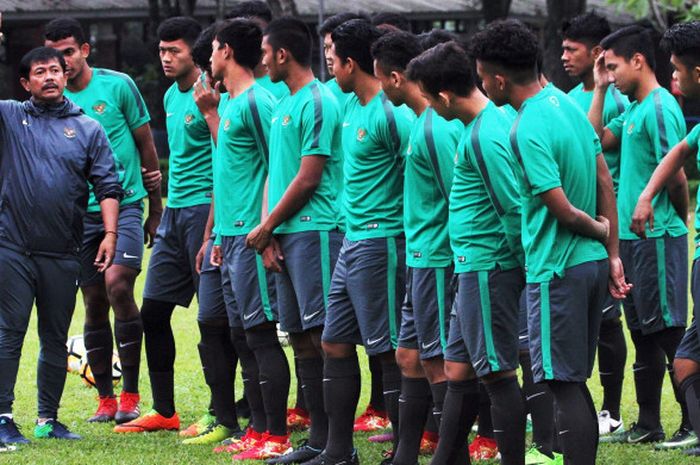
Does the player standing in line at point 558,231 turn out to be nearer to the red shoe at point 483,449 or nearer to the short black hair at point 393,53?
the short black hair at point 393,53

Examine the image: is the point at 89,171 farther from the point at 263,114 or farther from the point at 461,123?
the point at 461,123

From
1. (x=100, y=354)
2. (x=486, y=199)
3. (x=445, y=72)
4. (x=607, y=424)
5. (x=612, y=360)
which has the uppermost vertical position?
(x=445, y=72)

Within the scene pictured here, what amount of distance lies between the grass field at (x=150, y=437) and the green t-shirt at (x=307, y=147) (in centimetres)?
143

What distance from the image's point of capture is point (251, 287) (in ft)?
26.9

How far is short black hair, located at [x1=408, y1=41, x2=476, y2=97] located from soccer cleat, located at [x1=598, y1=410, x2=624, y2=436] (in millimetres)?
2974

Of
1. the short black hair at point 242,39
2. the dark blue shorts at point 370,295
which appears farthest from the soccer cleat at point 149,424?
the short black hair at point 242,39

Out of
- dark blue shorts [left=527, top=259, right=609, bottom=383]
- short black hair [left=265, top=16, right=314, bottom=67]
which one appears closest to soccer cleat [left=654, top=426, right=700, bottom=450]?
dark blue shorts [left=527, top=259, right=609, bottom=383]

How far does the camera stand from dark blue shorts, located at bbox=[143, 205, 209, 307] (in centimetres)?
917

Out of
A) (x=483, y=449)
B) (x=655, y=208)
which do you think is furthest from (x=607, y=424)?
(x=655, y=208)

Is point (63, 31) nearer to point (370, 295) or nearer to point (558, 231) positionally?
point (370, 295)

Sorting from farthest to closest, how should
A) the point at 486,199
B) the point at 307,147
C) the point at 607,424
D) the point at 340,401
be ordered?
the point at 607,424 → the point at 307,147 → the point at 340,401 → the point at 486,199

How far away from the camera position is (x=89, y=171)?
891 centimetres

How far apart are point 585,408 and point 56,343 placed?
388cm

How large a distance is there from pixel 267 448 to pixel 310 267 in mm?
1115
